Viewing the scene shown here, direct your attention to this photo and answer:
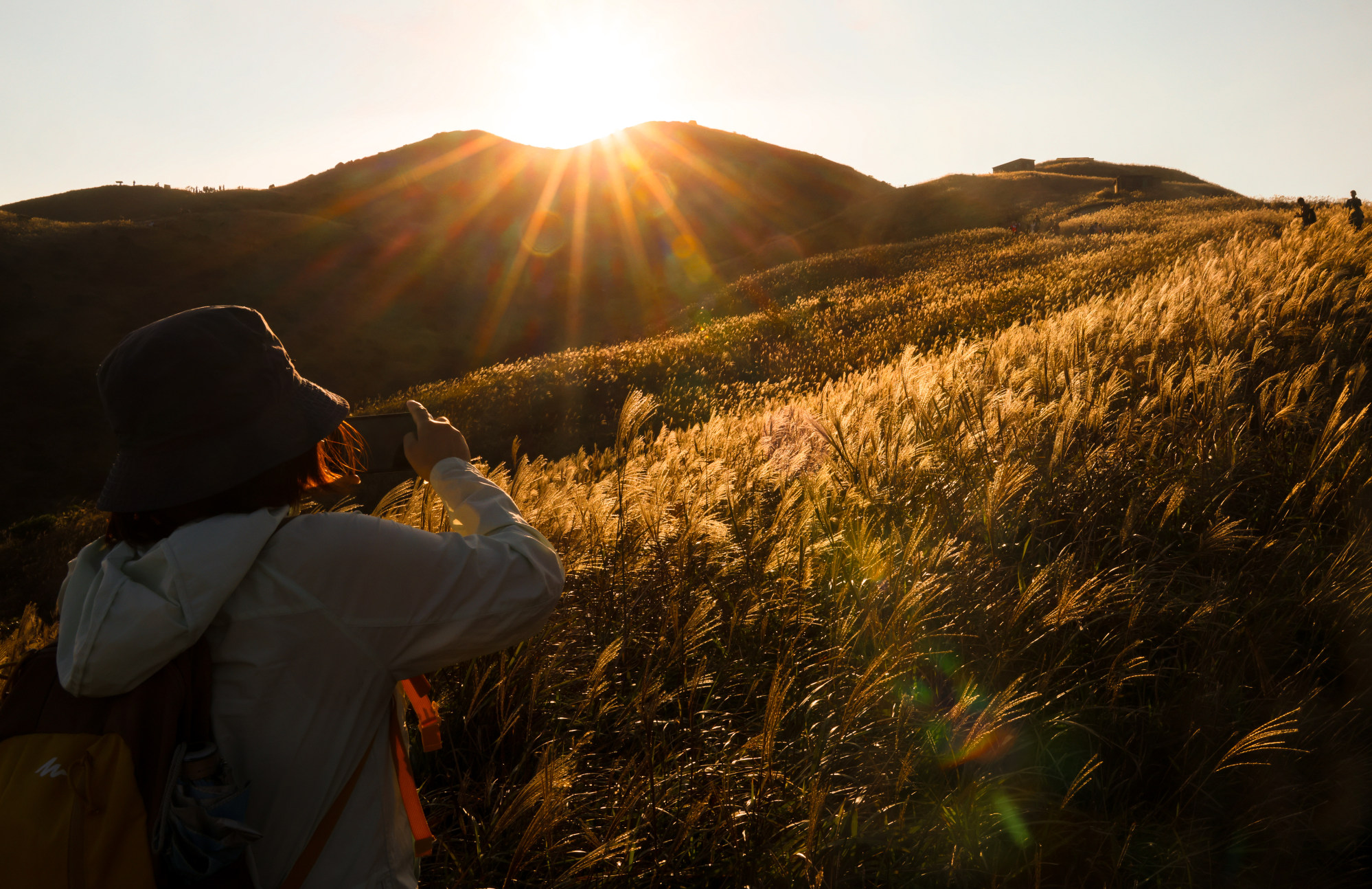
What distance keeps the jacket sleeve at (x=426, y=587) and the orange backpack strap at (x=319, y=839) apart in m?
0.26

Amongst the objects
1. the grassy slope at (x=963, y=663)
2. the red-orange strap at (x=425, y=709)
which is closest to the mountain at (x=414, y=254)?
the grassy slope at (x=963, y=663)

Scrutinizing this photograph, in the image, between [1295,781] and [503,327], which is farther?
[503,327]

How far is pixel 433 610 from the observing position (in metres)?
1.20

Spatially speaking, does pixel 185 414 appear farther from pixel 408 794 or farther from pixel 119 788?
pixel 408 794

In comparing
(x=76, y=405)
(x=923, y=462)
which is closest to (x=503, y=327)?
(x=76, y=405)

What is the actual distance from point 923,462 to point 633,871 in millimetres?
2296

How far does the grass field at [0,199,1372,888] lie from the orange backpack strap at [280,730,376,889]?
0.45 m

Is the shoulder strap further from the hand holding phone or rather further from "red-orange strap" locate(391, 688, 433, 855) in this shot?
the hand holding phone

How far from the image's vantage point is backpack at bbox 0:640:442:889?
3.01ft

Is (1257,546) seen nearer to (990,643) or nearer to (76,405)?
(990,643)

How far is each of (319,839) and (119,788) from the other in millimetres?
419

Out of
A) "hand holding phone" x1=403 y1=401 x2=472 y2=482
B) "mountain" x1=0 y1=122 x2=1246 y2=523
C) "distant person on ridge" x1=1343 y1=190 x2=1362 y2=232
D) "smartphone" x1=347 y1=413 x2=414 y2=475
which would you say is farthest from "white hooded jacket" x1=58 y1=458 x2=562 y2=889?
"mountain" x1=0 y1=122 x2=1246 y2=523

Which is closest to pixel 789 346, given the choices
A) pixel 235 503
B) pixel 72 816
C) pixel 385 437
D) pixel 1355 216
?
pixel 1355 216

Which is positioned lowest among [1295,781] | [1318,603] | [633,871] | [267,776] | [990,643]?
[633,871]
